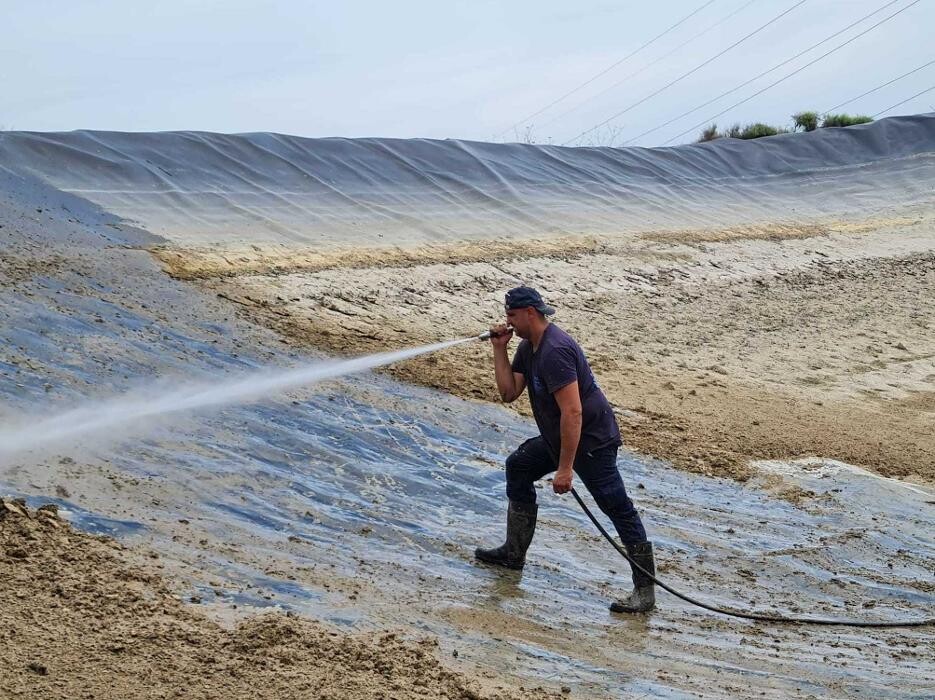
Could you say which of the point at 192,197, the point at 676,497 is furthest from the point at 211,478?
the point at 192,197

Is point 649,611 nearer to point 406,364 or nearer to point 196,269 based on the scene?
point 406,364

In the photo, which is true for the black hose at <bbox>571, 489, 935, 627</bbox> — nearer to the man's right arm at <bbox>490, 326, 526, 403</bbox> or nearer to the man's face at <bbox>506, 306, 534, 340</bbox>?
the man's right arm at <bbox>490, 326, 526, 403</bbox>

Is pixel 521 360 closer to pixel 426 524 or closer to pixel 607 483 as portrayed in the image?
pixel 607 483

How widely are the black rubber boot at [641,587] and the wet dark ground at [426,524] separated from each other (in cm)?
10

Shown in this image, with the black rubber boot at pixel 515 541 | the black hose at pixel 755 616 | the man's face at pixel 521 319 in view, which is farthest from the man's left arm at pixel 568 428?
the black rubber boot at pixel 515 541

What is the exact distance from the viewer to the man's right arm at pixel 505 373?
666cm

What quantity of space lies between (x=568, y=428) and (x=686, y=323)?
951 centimetres

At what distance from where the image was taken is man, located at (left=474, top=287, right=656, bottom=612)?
624 centimetres

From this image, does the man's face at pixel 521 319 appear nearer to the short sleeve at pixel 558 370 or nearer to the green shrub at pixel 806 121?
the short sleeve at pixel 558 370

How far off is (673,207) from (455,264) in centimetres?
676

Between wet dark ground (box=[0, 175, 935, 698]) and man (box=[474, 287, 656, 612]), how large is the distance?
9.5 inches

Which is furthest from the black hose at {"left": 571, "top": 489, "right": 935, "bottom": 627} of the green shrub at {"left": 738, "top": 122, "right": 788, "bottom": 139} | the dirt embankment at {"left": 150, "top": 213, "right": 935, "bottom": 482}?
the green shrub at {"left": 738, "top": 122, "right": 788, "bottom": 139}

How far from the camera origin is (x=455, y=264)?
15.1 meters

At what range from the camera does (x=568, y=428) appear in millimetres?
6215
